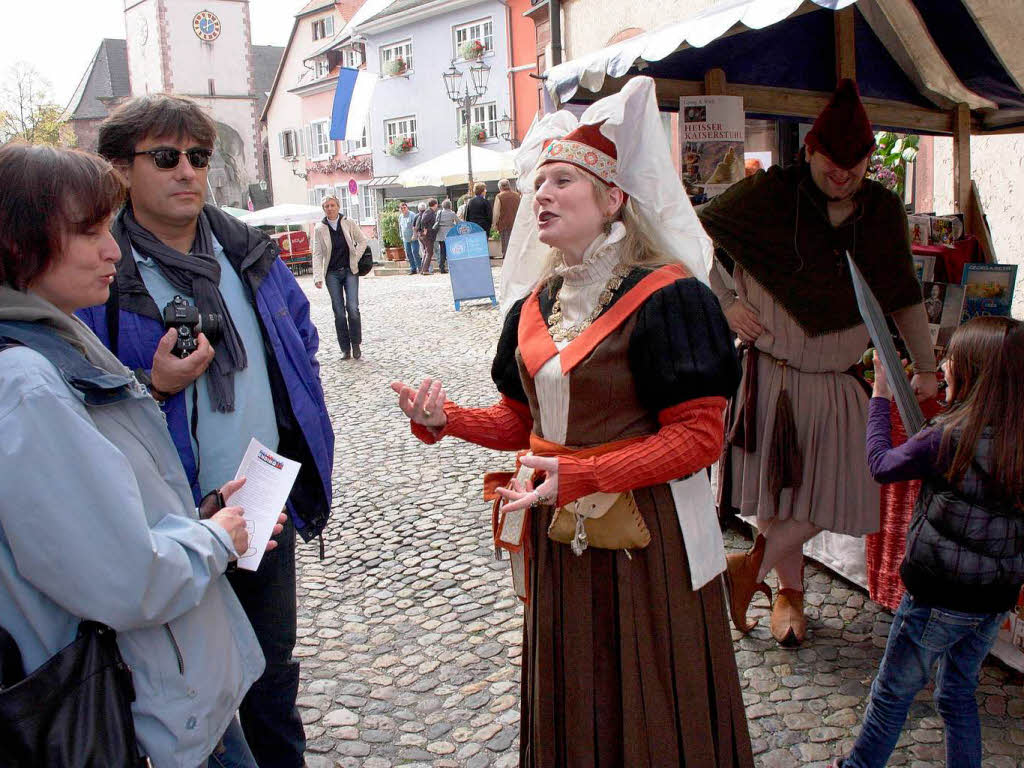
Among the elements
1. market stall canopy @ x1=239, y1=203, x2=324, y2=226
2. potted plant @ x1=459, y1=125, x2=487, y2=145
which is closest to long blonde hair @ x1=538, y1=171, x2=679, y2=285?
market stall canopy @ x1=239, y1=203, x2=324, y2=226

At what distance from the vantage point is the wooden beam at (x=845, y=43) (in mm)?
4082

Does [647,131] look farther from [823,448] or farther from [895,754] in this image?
[895,754]

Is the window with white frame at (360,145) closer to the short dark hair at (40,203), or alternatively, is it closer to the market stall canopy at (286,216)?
the market stall canopy at (286,216)

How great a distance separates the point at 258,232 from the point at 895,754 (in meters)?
2.48

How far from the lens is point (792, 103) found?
4258 mm

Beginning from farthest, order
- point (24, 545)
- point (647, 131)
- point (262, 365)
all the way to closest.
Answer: point (262, 365), point (647, 131), point (24, 545)

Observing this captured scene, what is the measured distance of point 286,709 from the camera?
8.04 ft

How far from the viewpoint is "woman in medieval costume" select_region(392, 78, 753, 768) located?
2004 mm

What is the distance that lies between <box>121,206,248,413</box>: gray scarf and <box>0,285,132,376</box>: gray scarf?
548 millimetres

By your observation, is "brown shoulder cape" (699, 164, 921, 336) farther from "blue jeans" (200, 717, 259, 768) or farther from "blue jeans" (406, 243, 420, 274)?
"blue jeans" (406, 243, 420, 274)

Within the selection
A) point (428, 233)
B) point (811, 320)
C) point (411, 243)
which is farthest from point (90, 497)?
point (411, 243)

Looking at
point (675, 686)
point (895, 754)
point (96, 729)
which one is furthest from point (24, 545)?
point (895, 754)

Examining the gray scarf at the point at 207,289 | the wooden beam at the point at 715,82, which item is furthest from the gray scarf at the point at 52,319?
the wooden beam at the point at 715,82

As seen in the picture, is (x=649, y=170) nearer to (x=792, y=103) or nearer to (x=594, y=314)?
(x=594, y=314)
